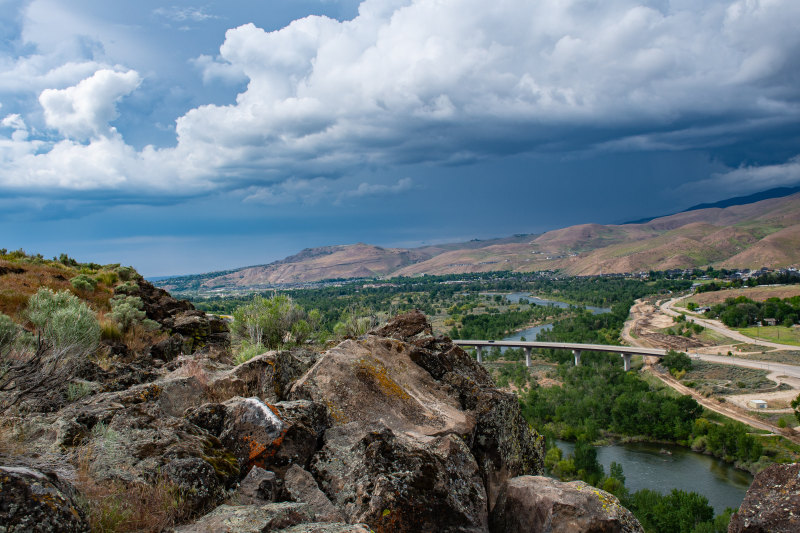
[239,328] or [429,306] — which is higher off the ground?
[239,328]

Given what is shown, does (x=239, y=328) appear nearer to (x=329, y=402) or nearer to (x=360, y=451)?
(x=329, y=402)

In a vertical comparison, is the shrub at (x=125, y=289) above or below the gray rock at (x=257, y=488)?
above

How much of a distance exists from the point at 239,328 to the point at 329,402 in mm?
15857

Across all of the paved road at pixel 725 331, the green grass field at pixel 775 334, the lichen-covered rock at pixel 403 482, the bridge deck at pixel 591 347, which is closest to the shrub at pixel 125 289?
the lichen-covered rock at pixel 403 482

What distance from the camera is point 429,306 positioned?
595 feet

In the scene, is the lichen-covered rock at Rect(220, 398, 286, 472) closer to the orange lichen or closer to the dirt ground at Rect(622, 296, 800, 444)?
the orange lichen

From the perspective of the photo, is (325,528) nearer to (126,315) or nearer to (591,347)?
(126,315)

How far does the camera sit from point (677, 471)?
162ft

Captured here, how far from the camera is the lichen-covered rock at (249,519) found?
4734 mm

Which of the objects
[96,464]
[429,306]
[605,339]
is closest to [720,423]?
[605,339]

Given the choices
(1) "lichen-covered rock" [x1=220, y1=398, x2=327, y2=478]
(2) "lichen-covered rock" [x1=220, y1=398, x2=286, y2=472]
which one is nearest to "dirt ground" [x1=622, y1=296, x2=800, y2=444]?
(1) "lichen-covered rock" [x1=220, y1=398, x2=327, y2=478]

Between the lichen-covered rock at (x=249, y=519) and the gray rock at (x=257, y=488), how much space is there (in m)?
0.45

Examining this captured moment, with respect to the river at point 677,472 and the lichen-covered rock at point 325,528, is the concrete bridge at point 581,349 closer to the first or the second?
the river at point 677,472

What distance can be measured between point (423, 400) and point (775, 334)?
12501 cm
